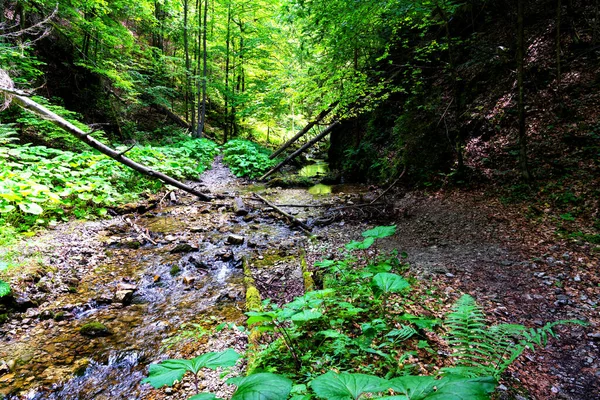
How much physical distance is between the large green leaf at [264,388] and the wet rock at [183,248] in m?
5.23

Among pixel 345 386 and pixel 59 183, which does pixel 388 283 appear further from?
pixel 59 183

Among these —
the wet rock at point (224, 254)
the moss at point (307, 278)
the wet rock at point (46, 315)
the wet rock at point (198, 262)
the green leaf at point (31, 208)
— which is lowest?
the wet rock at point (46, 315)

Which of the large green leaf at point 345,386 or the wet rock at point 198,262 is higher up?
the large green leaf at point 345,386

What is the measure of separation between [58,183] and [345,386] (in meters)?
8.49

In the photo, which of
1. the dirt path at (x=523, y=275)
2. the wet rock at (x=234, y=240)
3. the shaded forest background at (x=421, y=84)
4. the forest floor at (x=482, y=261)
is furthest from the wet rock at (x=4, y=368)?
the shaded forest background at (x=421, y=84)

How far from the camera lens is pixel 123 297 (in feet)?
13.7

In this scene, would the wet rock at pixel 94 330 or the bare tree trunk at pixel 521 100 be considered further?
the bare tree trunk at pixel 521 100

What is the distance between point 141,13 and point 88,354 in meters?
15.7

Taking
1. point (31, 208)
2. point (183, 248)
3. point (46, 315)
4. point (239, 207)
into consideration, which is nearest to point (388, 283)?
point (46, 315)

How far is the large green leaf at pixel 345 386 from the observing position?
45.9 inches

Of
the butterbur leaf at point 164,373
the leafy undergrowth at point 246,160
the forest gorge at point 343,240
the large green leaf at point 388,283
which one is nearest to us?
the butterbur leaf at point 164,373

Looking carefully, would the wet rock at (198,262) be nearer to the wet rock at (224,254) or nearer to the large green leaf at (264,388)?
the wet rock at (224,254)

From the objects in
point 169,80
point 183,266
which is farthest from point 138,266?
point 169,80

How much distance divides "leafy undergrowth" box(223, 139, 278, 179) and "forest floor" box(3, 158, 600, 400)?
6.27 meters
